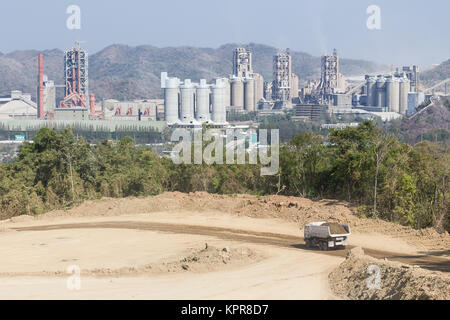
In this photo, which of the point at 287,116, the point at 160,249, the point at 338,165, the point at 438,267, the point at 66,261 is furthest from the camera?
the point at 287,116

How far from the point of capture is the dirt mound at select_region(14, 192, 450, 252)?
76.7 ft

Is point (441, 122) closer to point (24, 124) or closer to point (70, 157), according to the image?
point (24, 124)

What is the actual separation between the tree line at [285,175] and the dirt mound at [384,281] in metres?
8.96

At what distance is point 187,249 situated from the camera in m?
22.5

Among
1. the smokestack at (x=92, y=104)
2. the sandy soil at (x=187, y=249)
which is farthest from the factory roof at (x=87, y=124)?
the sandy soil at (x=187, y=249)

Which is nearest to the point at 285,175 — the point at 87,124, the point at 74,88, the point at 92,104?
the point at 87,124

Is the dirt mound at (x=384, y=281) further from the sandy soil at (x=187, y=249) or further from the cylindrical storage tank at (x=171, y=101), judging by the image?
the cylindrical storage tank at (x=171, y=101)

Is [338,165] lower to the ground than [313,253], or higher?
higher

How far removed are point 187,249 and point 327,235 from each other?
4858mm

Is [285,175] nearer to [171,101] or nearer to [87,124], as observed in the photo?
[87,124]

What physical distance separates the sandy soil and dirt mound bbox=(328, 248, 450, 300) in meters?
0.50
